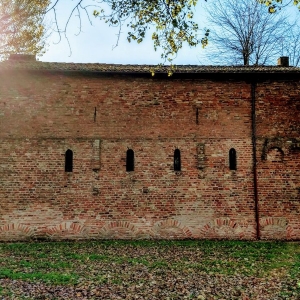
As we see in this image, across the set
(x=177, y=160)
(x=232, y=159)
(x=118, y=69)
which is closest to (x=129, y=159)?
(x=177, y=160)

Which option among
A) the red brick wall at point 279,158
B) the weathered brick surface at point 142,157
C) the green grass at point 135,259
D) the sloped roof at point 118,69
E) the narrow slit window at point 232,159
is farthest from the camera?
the narrow slit window at point 232,159

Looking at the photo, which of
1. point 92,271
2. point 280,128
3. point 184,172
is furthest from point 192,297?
point 280,128

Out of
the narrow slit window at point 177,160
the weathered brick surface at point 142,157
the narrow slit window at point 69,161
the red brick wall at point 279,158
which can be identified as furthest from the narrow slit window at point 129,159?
the red brick wall at point 279,158

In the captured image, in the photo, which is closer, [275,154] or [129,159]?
[129,159]

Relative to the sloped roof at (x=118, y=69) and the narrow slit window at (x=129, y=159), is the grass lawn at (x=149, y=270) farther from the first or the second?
the sloped roof at (x=118, y=69)

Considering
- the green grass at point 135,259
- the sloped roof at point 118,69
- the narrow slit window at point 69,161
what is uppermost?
the sloped roof at point 118,69

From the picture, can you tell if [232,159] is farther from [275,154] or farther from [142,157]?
[142,157]

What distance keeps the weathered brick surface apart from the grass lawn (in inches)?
32.6

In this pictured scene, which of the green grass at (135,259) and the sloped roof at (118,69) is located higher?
the sloped roof at (118,69)

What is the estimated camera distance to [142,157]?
38.5 ft

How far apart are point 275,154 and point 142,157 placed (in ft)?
13.9

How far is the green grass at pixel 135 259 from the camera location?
24.2ft

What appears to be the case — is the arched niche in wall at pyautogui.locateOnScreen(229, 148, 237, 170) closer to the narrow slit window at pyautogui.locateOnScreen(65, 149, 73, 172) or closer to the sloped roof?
the sloped roof

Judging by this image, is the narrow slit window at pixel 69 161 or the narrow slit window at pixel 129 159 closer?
the narrow slit window at pixel 69 161
